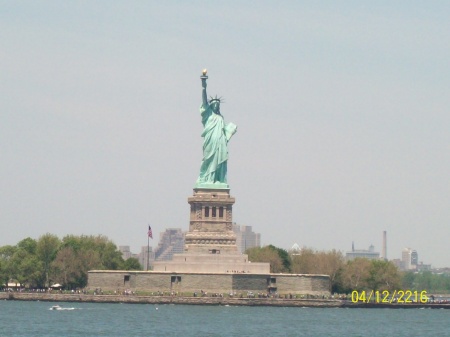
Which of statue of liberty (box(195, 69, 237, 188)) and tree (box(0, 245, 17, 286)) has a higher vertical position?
statue of liberty (box(195, 69, 237, 188))

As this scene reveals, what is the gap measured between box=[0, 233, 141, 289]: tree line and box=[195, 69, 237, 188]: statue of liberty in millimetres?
14538

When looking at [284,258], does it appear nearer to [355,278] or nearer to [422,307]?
[355,278]

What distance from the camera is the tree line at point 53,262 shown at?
12306 centimetres

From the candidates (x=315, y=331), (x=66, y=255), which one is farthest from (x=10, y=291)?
(x=315, y=331)

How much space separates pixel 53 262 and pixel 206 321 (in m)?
35.6

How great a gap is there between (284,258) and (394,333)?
46254 mm

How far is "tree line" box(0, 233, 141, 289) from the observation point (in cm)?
12306

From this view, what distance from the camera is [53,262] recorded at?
123062 mm

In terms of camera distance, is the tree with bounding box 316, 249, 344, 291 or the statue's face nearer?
the statue's face

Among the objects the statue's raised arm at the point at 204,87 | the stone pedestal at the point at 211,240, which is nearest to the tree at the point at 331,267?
the stone pedestal at the point at 211,240

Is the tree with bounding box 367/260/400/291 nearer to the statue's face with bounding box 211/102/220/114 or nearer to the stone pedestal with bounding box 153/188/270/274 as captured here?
the stone pedestal with bounding box 153/188/270/274
